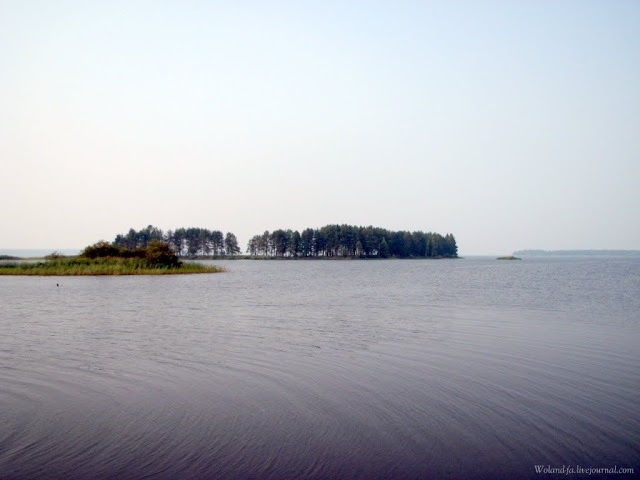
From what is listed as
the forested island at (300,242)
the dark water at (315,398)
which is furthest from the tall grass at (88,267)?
the forested island at (300,242)

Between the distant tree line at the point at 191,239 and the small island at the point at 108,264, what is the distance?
92.6 m

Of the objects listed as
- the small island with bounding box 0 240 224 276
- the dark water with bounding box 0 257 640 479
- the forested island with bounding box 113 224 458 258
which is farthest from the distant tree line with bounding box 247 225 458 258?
the dark water with bounding box 0 257 640 479

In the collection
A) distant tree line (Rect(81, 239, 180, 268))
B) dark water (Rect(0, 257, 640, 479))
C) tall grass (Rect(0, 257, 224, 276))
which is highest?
distant tree line (Rect(81, 239, 180, 268))

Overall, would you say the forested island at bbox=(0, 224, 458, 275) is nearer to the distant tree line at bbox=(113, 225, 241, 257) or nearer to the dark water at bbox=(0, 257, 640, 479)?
the distant tree line at bbox=(113, 225, 241, 257)

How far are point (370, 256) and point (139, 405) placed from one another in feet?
556

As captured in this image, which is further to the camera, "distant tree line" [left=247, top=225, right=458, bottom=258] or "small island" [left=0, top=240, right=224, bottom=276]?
"distant tree line" [left=247, top=225, right=458, bottom=258]

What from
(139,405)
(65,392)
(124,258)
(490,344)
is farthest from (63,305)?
(124,258)

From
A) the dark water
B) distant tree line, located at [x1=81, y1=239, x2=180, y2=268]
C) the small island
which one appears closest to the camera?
the dark water

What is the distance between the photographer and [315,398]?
10531mm

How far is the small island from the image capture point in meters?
63.9

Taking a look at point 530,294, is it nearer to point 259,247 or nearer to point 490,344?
point 490,344

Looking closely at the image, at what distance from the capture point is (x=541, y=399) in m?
10.5

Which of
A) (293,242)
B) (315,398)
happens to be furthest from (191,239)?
(315,398)

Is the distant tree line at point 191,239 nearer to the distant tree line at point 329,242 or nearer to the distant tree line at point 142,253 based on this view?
the distant tree line at point 329,242
